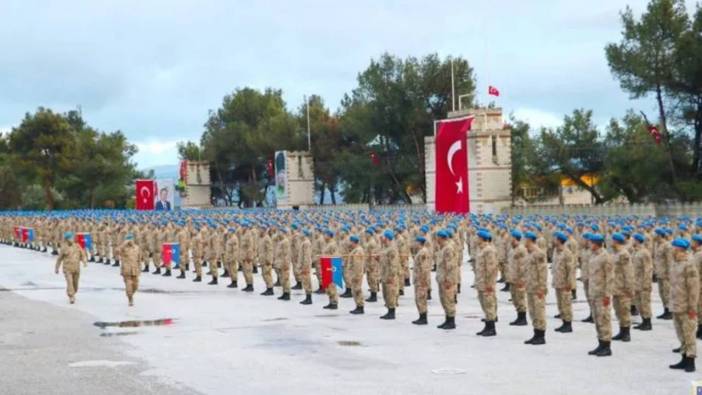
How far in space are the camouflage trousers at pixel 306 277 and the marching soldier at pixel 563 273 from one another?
22.4 feet

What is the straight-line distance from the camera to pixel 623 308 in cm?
1469

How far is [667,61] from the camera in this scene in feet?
168

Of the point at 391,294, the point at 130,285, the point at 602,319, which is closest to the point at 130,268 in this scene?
the point at 130,285

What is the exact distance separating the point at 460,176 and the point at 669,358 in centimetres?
3469

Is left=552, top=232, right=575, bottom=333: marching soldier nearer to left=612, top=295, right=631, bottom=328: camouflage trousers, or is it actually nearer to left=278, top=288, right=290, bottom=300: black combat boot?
left=612, top=295, right=631, bottom=328: camouflage trousers

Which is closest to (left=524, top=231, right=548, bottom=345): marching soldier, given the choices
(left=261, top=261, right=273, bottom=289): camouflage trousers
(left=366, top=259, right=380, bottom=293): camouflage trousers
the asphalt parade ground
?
the asphalt parade ground

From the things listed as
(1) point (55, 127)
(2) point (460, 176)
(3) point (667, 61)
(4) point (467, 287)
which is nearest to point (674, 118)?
(3) point (667, 61)

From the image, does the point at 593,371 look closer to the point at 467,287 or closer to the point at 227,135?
the point at 467,287

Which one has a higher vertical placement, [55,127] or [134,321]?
[55,127]

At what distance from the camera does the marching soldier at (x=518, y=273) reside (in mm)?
16328

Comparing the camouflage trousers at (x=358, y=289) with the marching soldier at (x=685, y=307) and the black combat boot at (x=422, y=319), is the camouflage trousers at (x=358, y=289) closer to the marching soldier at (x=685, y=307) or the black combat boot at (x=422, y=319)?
the black combat boot at (x=422, y=319)

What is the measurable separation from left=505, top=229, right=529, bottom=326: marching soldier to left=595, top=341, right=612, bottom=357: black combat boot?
2.47m

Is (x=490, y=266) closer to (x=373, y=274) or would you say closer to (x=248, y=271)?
(x=373, y=274)

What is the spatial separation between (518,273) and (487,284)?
80cm
